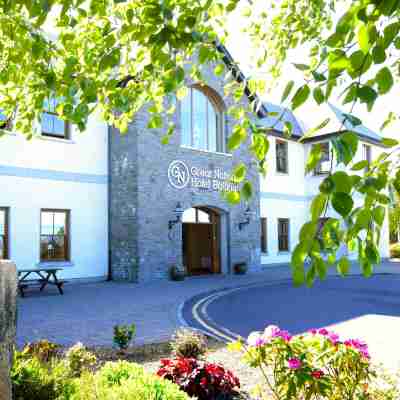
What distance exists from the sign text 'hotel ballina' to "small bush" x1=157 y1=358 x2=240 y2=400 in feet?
44.5

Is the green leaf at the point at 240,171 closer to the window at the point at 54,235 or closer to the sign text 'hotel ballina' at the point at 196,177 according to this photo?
the window at the point at 54,235

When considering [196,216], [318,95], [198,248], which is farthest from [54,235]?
[318,95]

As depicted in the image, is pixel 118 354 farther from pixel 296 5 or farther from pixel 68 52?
pixel 296 5

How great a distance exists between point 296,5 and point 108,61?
141 inches

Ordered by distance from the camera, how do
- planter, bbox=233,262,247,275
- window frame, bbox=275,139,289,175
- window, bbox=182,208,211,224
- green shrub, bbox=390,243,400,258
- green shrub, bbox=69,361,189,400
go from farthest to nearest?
green shrub, bbox=390,243,400,258
window frame, bbox=275,139,289,175
planter, bbox=233,262,247,275
window, bbox=182,208,211,224
green shrub, bbox=69,361,189,400

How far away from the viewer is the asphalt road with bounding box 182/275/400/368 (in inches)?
329

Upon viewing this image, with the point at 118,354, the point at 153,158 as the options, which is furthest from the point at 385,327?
the point at 153,158

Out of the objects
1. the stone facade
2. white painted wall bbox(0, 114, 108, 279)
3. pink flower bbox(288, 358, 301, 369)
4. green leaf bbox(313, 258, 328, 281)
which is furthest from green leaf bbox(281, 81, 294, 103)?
the stone facade

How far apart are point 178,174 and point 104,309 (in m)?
8.16

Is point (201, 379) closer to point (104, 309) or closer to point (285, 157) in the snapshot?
point (104, 309)

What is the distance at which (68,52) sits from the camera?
445cm

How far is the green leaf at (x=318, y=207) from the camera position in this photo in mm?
1565

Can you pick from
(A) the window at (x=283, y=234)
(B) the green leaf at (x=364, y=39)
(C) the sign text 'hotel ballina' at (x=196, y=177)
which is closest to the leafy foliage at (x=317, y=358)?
(B) the green leaf at (x=364, y=39)

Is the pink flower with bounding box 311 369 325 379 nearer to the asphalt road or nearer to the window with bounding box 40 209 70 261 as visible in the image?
the asphalt road
